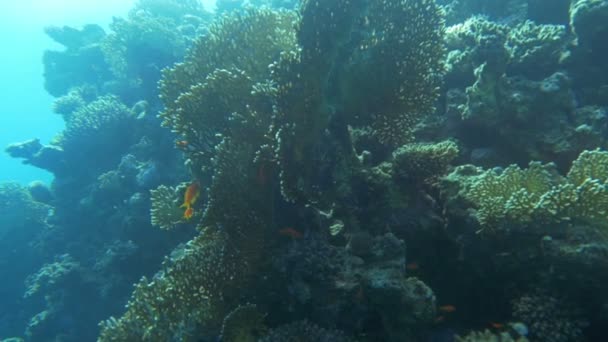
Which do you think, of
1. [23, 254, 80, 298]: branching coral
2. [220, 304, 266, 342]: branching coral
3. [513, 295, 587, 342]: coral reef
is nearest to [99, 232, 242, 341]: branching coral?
[220, 304, 266, 342]: branching coral

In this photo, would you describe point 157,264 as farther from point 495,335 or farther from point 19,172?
point 19,172

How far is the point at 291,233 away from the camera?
4684mm

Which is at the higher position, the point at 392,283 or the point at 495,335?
the point at 392,283

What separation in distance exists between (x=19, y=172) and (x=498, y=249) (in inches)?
3884

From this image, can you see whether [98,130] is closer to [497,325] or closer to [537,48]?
[537,48]

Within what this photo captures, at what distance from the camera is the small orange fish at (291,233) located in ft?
15.3

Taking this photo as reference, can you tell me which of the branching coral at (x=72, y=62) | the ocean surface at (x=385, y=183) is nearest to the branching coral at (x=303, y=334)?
the ocean surface at (x=385, y=183)

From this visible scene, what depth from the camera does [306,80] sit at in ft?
14.7

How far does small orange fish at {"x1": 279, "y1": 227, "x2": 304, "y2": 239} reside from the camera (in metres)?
4.67

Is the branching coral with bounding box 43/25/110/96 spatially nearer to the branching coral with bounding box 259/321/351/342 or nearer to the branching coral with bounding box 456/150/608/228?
the branching coral with bounding box 259/321/351/342

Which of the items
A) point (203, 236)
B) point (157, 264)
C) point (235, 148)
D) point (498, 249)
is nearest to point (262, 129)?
point (235, 148)

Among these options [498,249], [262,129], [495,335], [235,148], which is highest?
[262,129]

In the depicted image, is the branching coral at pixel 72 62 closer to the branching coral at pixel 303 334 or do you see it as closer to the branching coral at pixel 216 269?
the branching coral at pixel 216 269

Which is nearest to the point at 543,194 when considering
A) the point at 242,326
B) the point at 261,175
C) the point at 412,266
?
the point at 412,266
